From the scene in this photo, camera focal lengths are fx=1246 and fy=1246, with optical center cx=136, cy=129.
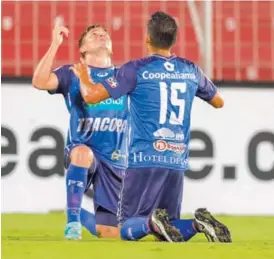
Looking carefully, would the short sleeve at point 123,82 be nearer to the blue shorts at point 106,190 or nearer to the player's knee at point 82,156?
the player's knee at point 82,156

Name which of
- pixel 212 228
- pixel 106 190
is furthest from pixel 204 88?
pixel 106 190

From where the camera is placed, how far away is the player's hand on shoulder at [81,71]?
260 inches

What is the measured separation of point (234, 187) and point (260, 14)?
3376 millimetres

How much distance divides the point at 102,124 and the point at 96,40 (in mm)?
503

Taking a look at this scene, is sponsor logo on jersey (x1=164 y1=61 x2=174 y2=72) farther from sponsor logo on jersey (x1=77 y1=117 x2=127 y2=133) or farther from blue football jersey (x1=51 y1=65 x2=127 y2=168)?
sponsor logo on jersey (x1=77 y1=117 x2=127 y2=133)

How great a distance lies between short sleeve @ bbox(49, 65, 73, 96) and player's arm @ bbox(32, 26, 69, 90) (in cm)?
3

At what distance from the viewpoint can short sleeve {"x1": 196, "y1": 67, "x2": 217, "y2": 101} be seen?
22.0 ft

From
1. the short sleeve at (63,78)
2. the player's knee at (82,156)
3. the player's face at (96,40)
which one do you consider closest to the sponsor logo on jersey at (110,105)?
the short sleeve at (63,78)

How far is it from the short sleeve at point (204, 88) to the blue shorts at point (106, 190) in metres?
0.96

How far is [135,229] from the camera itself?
639 cm

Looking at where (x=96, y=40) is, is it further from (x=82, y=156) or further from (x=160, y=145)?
(x=160, y=145)

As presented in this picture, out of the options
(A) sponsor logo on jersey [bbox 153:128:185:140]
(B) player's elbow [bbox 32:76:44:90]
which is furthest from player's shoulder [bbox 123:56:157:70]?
(B) player's elbow [bbox 32:76:44:90]

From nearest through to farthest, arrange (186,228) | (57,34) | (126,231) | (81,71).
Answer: (186,228), (126,231), (57,34), (81,71)

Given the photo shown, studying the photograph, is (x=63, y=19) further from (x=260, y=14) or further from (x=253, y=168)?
(x=253, y=168)
